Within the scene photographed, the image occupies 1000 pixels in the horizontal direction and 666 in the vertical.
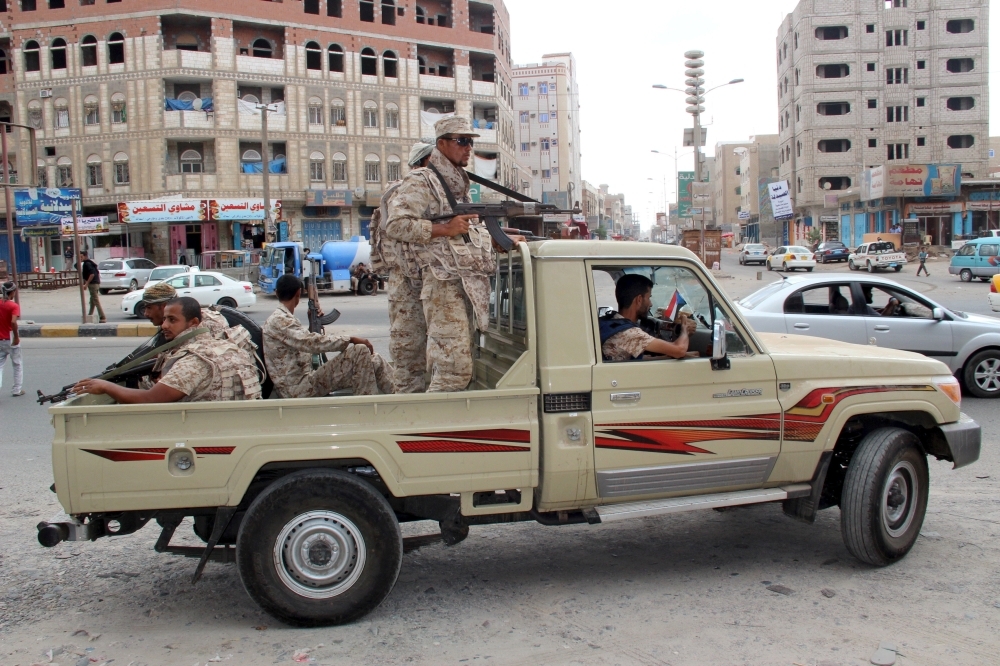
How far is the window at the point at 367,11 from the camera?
167ft

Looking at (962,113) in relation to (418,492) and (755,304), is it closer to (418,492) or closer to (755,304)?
(755,304)

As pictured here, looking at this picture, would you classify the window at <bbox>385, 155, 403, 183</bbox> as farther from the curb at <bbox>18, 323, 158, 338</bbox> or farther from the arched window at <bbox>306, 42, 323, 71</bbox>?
the curb at <bbox>18, 323, 158, 338</bbox>

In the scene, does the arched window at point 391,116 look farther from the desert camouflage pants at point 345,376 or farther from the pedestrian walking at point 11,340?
the desert camouflage pants at point 345,376

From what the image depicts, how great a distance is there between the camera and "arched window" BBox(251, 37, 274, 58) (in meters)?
47.6

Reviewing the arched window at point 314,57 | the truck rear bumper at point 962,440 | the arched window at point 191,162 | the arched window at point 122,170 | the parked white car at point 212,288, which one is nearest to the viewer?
the truck rear bumper at point 962,440

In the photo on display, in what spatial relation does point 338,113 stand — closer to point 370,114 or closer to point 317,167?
point 370,114

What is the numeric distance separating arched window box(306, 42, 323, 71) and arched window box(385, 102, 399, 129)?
15.6ft

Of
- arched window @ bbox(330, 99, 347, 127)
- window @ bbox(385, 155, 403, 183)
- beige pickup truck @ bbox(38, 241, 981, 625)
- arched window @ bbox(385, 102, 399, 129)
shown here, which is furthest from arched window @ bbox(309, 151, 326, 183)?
beige pickup truck @ bbox(38, 241, 981, 625)

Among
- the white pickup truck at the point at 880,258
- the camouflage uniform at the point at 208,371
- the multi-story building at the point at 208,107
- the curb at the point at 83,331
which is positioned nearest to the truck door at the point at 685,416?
the camouflage uniform at the point at 208,371

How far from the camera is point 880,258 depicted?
39.4 meters

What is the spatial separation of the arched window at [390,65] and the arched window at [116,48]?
15337mm

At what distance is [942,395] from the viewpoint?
441 cm

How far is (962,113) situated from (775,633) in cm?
7429

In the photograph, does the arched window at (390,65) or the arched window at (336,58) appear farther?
the arched window at (390,65)
